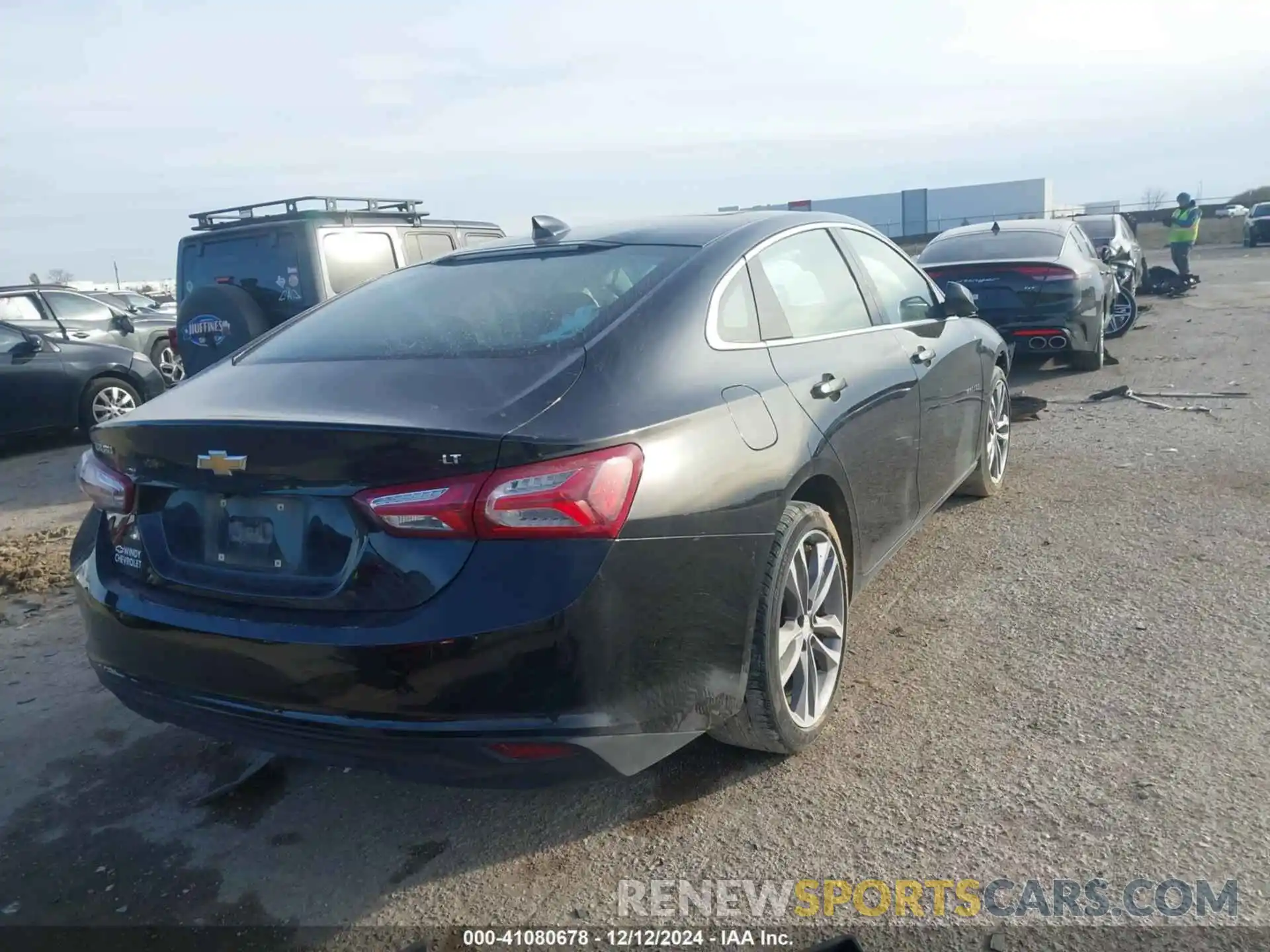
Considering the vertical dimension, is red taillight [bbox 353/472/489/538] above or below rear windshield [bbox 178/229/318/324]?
below

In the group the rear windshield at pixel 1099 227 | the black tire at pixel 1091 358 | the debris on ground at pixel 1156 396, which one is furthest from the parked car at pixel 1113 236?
the debris on ground at pixel 1156 396

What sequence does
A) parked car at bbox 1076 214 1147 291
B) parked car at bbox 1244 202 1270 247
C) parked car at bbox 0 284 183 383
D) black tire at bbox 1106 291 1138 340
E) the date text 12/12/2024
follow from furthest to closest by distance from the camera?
parked car at bbox 1244 202 1270 247, parked car at bbox 1076 214 1147 291, black tire at bbox 1106 291 1138 340, parked car at bbox 0 284 183 383, the date text 12/12/2024

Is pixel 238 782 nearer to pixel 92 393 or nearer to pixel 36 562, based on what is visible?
pixel 36 562

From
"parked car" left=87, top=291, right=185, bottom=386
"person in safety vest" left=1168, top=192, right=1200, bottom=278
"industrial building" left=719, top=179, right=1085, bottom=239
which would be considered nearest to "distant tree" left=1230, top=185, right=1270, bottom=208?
"industrial building" left=719, top=179, right=1085, bottom=239

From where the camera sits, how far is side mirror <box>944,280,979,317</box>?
4.93 metres

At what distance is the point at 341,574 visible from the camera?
2441mm

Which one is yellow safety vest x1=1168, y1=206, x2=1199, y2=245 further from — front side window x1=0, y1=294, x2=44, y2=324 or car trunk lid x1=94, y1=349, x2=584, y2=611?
car trunk lid x1=94, y1=349, x2=584, y2=611

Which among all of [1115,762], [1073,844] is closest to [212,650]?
[1073,844]

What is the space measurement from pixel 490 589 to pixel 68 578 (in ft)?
13.5

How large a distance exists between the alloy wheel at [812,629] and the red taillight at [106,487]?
1.87 meters

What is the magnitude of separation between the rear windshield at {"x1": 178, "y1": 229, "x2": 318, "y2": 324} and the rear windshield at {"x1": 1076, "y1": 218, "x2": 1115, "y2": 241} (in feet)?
36.0

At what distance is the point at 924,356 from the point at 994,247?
6.12 metres

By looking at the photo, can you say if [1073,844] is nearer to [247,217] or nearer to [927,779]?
[927,779]

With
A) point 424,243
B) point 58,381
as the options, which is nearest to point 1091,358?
point 424,243
